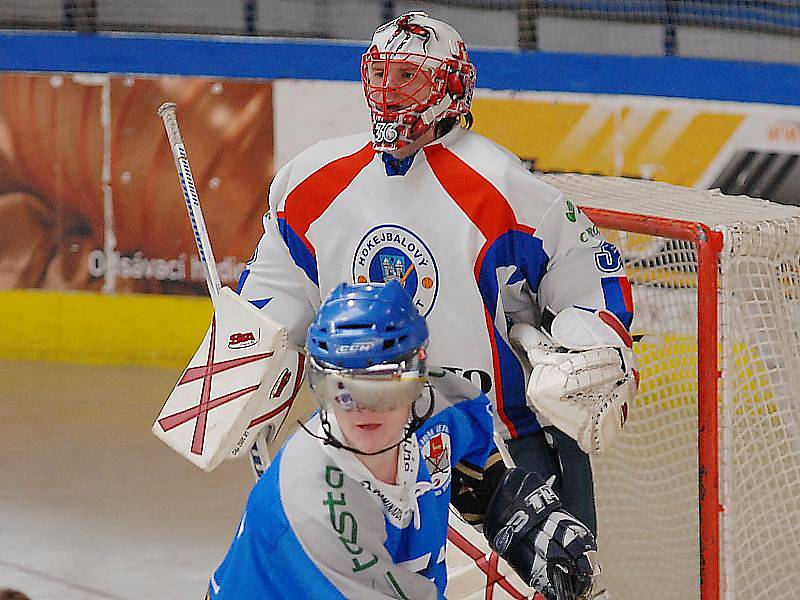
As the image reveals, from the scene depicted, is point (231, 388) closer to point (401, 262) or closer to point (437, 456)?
point (401, 262)

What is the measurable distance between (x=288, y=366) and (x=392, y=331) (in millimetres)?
674

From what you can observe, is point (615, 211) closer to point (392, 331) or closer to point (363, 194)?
point (363, 194)

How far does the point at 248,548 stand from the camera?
1.76 meters

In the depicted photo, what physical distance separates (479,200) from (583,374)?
11.8 inches

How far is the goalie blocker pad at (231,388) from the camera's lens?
2.31 metres

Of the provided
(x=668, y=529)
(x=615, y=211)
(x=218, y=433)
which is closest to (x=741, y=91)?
(x=668, y=529)

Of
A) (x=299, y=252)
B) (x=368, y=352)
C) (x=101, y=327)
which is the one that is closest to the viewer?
(x=368, y=352)

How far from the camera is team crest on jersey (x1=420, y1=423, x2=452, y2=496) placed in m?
1.87

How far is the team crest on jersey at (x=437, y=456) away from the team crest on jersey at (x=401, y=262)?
41 cm

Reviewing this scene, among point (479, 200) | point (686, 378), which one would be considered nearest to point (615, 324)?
point (479, 200)

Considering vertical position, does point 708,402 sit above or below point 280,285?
below

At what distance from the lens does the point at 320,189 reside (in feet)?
7.82

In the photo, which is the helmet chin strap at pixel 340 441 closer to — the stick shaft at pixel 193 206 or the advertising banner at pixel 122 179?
the stick shaft at pixel 193 206

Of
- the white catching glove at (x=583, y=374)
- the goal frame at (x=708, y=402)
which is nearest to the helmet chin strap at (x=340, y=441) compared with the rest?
the white catching glove at (x=583, y=374)
